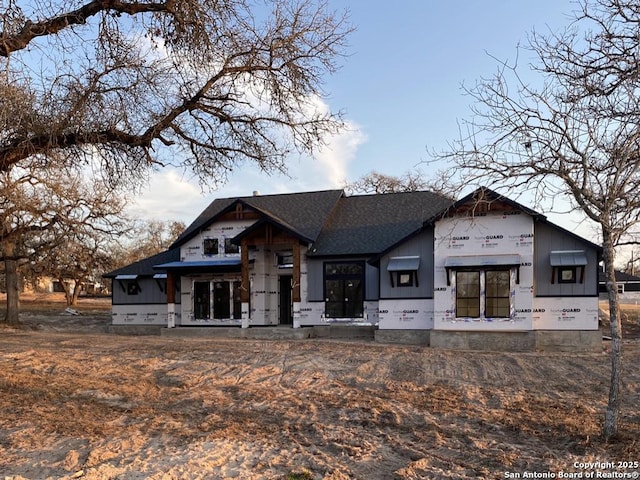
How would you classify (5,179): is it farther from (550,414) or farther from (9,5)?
(550,414)

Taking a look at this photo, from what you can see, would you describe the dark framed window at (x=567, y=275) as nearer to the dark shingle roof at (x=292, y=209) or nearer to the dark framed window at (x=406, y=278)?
the dark framed window at (x=406, y=278)

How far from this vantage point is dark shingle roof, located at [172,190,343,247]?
23594 mm

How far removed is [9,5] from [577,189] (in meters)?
8.40

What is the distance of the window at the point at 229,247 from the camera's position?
78.7ft

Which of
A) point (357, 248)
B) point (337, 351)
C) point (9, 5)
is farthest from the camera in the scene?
point (357, 248)

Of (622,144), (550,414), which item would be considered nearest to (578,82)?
(622,144)

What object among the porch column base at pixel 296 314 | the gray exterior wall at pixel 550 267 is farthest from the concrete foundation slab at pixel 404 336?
the gray exterior wall at pixel 550 267

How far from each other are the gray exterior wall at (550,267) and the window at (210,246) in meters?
13.4

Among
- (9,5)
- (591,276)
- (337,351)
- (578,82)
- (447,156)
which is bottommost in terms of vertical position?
A: (337,351)

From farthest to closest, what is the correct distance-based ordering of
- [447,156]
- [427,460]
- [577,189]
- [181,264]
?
1. [181,264]
2. [447,156]
3. [577,189]
4. [427,460]

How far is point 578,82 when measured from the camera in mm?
7590

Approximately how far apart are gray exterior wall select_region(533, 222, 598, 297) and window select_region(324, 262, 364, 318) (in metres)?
6.70

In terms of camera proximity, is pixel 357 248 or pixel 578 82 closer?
pixel 578 82

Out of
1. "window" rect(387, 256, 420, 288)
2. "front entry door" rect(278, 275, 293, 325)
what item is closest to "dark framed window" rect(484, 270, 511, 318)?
"window" rect(387, 256, 420, 288)
